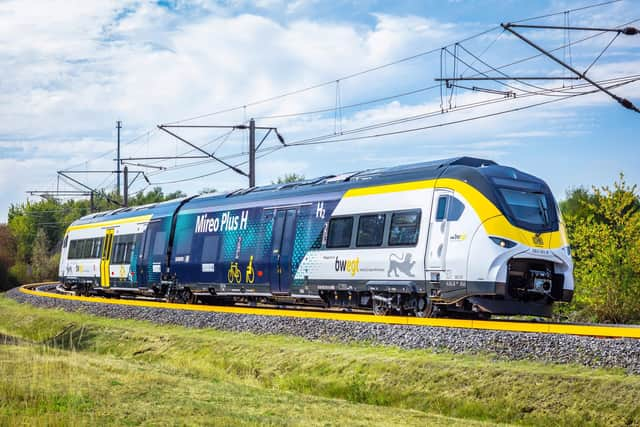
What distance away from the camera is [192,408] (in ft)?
37.4

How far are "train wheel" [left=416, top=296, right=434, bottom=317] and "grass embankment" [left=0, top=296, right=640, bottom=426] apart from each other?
79.0 inches

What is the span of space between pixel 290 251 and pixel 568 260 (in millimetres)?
7488

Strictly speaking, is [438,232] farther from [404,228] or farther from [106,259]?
[106,259]

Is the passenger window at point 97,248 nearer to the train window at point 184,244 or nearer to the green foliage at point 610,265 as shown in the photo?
the train window at point 184,244

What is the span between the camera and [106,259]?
34.5 meters

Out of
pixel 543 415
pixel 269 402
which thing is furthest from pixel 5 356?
pixel 543 415

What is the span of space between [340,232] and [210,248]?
282 inches

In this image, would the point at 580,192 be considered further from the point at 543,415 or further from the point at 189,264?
the point at 543,415

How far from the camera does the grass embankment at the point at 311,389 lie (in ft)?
36.2

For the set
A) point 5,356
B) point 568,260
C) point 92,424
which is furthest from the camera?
point 568,260

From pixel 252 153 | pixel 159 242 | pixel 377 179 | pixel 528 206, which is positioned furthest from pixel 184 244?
pixel 528 206

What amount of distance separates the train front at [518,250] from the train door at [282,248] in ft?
20.7

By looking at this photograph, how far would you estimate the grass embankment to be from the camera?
11023 millimetres

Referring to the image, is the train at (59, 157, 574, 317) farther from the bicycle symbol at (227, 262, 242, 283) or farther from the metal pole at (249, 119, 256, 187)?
the metal pole at (249, 119, 256, 187)
